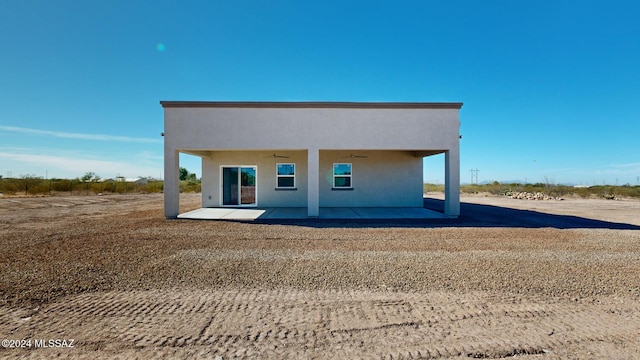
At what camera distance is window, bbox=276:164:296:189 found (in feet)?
47.5

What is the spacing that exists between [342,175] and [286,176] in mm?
2899

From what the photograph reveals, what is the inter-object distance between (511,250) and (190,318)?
674cm

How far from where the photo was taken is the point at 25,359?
252 cm

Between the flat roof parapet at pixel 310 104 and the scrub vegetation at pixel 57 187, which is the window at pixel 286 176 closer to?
the flat roof parapet at pixel 310 104

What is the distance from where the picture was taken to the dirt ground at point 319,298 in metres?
2.77

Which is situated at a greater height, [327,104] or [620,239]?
[327,104]

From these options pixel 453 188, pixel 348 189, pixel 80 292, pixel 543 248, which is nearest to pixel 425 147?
pixel 453 188

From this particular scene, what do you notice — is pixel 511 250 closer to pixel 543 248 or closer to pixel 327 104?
pixel 543 248

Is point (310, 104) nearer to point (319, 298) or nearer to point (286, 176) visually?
point (286, 176)

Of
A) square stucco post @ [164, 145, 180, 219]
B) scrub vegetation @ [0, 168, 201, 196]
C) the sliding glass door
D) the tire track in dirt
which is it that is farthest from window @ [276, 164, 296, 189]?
scrub vegetation @ [0, 168, 201, 196]

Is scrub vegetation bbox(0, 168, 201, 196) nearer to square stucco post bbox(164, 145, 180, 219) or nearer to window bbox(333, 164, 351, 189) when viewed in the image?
square stucco post bbox(164, 145, 180, 219)

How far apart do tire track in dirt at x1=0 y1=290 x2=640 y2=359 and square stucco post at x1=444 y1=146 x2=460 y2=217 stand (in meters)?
7.75

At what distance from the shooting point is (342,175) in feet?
47.7

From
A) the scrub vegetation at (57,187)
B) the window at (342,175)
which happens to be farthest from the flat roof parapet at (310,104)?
the scrub vegetation at (57,187)
